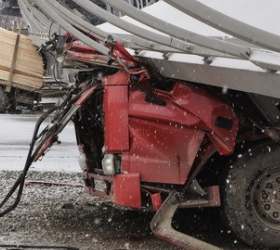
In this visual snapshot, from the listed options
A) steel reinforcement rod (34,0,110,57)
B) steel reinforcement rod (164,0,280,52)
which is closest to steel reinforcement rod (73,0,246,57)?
steel reinforcement rod (164,0,280,52)

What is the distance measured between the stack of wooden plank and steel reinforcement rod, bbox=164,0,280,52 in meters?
11.2

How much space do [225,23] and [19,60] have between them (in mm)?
12001

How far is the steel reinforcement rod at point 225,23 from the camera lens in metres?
2.70

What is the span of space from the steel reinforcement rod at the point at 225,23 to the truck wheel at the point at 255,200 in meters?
2.25

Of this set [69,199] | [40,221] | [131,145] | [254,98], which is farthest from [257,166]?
[69,199]

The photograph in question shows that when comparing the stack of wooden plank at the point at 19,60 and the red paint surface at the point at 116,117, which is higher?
the red paint surface at the point at 116,117

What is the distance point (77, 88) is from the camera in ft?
18.7

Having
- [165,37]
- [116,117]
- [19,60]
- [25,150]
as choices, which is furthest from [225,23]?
[19,60]

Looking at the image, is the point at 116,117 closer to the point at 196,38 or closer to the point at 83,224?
the point at 83,224

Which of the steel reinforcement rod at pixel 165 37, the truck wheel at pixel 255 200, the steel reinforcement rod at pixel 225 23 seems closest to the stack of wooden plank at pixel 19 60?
the truck wheel at pixel 255 200

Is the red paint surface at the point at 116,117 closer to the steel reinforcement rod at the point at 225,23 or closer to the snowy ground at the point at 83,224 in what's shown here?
the snowy ground at the point at 83,224

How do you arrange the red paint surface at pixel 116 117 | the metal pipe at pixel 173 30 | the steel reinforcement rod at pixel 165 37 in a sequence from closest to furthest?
the metal pipe at pixel 173 30, the steel reinforcement rod at pixel 165 37, the red paint surface at pixel 116 117

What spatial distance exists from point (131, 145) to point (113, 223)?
1.43 meters

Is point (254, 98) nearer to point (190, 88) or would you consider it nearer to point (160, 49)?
point (190, 88)
